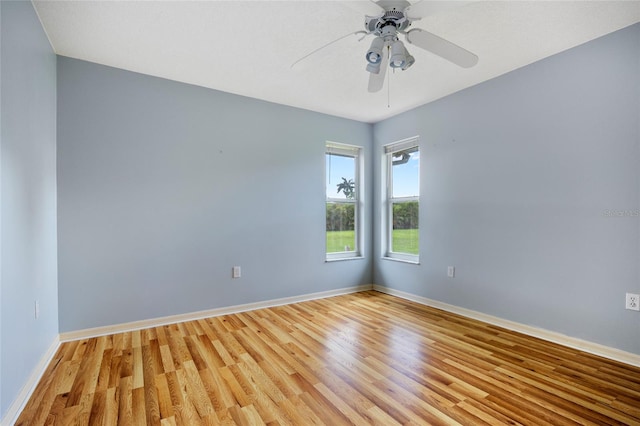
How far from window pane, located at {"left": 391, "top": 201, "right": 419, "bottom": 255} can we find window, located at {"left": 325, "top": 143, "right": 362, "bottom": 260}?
21.2 inches

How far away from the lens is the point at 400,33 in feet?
6.24

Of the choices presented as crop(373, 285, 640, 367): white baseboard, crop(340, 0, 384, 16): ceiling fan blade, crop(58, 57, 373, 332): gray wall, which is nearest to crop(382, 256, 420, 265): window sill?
crop(373, 285, 640, 367): white baseboard

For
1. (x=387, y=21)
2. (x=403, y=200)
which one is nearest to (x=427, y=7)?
(x=387, y=21)

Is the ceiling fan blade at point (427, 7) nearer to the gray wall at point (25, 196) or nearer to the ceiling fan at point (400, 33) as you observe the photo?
the ceiling fan at point (400, 33)

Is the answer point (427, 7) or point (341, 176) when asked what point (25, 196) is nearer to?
point (427, 7)

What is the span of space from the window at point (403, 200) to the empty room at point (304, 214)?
6 centimetres

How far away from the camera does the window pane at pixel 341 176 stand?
442cm

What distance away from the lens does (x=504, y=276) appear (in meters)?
3.09

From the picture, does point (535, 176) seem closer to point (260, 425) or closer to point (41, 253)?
point (260, 425)

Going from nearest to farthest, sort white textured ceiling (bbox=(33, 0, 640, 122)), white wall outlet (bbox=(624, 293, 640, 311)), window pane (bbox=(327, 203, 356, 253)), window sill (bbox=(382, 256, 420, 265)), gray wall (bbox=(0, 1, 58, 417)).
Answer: gray wall (bbox=(0, 1, 58, 417))
white textured ceiling (bbox=(33, 0, 640, 122))
white wall outlet (bbox=(624, 293, 640, 311))
window sill (bbox=(382, 256, 420, 265))
window pane (bbox=(327, 203, 356, 253))

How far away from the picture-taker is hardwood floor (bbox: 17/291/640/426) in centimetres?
172

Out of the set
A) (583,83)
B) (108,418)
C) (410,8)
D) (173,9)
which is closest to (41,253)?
(108,418)

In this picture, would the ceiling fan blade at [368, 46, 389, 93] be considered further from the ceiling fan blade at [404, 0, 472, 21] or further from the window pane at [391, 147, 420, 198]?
the window pane at [391, 147, 420, 198]

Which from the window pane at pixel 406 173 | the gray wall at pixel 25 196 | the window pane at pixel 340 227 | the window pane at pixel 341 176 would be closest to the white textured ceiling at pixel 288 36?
the gray wall at pixel 25 196
